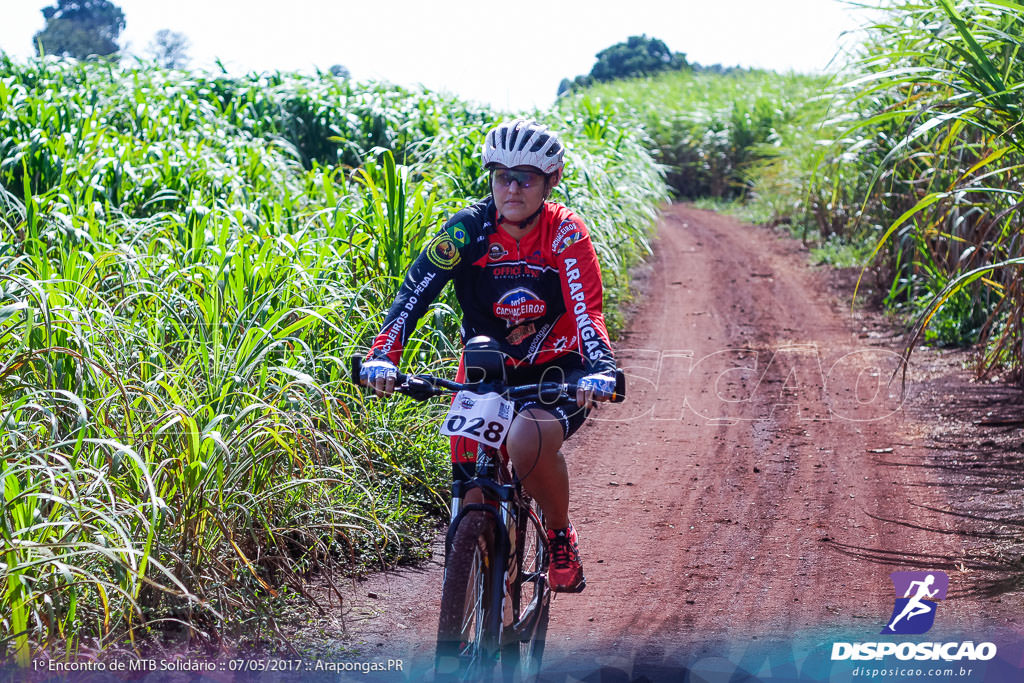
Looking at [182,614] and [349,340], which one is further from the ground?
[349,340]

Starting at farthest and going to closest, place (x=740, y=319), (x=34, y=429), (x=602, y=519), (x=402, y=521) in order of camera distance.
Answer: (x=740, y=319), (x=602, y=519), (x=402, y=521), (x=34, y=429)

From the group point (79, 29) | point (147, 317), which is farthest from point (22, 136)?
point (79, 29)

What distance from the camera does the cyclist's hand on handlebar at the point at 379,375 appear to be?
10.2ft

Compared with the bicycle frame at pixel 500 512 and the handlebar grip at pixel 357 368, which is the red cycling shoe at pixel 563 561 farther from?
the handlebar grip at pixel 357 368

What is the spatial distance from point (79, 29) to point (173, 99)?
10277 mm

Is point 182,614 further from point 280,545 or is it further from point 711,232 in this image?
point 711,232

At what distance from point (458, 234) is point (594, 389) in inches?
35.4

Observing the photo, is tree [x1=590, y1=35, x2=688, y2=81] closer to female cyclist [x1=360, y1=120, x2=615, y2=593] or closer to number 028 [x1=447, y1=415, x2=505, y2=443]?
female cyclist [x1=360, y1=120, x2=615, y2=593]

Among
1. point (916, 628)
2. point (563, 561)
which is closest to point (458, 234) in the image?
point (563, 561)

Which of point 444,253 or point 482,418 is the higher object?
point 444,253

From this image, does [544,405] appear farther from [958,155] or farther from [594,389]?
[958,155]

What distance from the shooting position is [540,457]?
128 inches

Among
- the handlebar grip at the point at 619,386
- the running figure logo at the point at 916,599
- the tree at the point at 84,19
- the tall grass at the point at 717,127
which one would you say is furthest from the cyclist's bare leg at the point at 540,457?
the tree at the point at 84,19

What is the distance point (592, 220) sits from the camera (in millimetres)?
9078
